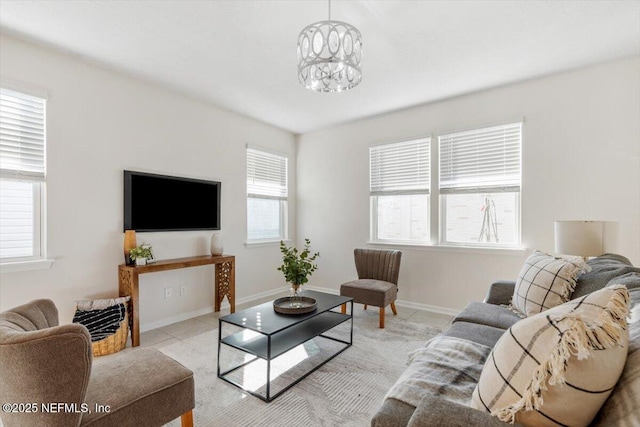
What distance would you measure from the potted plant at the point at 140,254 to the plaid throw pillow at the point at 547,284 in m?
3.29

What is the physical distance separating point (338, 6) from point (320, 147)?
288 cm

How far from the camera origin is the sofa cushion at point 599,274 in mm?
1801

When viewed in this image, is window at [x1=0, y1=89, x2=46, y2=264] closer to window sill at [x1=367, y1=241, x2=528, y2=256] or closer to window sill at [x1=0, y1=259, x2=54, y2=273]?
window sill at [x1=0, y1=259, x2=54, y2=273]

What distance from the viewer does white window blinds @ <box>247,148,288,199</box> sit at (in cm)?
452

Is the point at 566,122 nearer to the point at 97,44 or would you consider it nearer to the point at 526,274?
the point at 526,274

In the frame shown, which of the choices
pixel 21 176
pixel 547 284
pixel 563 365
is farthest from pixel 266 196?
pixel 563 365

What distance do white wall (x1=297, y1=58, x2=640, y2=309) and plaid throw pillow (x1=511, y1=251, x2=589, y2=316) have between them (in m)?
0.69

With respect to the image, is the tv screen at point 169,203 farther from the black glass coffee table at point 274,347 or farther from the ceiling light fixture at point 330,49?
the ceiling light fixture at point 330,49

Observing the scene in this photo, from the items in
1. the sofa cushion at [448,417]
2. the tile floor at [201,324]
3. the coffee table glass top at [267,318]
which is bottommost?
the tile floor at [201,324]

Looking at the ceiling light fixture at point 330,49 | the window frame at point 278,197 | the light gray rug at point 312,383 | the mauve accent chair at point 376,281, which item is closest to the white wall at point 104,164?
the window frame at point 278,197

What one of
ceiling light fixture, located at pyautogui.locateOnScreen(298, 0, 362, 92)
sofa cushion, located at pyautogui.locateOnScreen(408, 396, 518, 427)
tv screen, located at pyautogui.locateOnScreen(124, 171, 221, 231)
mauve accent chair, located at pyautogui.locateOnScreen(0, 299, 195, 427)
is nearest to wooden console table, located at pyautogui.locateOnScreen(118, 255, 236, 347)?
tv screen, located at pyautogui.locateOnScreen(124, 171, 221, 231)

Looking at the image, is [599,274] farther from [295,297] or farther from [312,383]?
[295,297]

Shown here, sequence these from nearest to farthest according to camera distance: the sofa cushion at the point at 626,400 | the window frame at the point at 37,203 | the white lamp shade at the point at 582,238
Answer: the sofa cushion at the point at 626,400 < the white lamp shade at the point at 582,238 < the window frame at the point at 37,203

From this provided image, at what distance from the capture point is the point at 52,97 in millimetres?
2680
